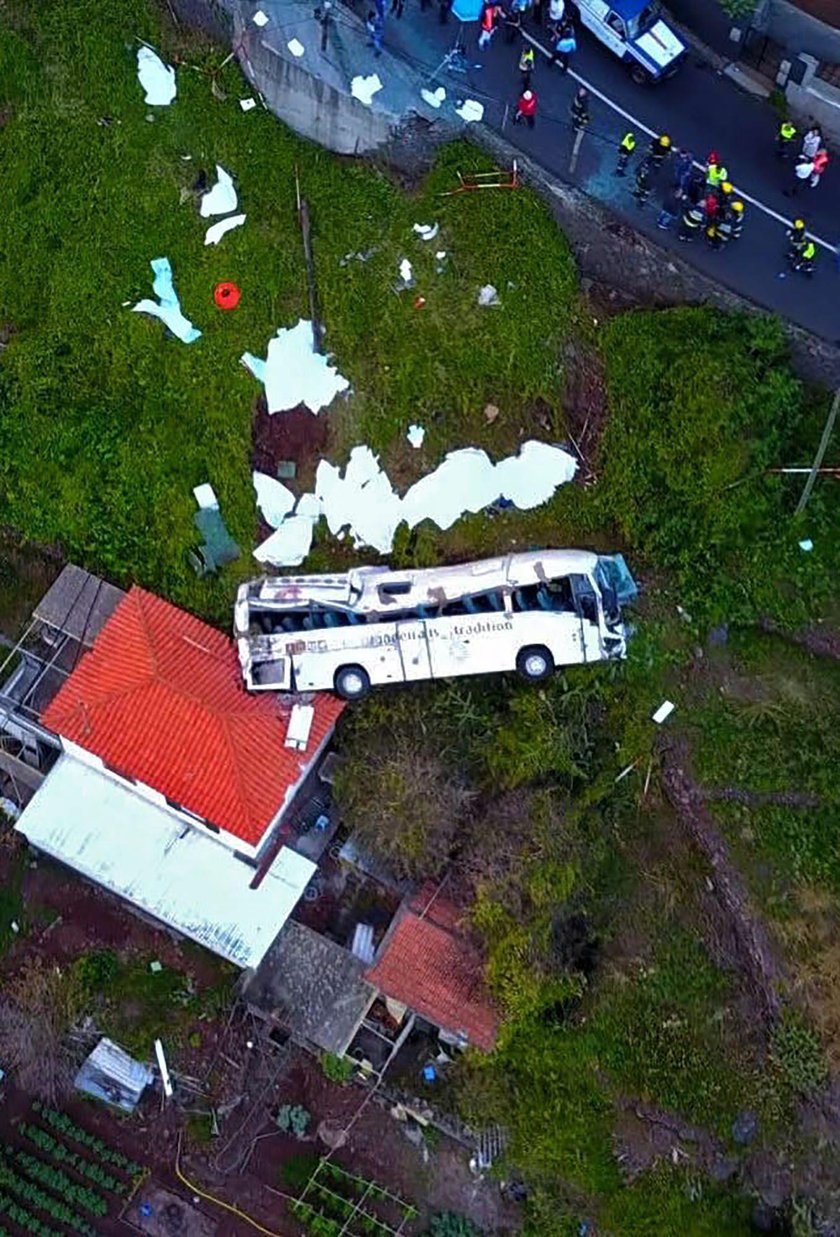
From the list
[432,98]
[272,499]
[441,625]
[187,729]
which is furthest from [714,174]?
[187,729]

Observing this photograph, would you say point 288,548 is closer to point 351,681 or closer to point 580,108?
point 351,681

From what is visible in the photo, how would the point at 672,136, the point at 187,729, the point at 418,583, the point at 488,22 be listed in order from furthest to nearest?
the point at 672,136 < the point at 488,22 < the point at 418,583 < the point at 187,729

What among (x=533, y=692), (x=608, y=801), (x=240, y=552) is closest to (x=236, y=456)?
(x=240, y=552)

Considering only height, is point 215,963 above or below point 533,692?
below

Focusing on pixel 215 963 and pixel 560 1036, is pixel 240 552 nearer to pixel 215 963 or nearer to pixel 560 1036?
pixel 215 963

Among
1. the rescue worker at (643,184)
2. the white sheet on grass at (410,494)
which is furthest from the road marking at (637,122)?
the white sheet on grass at (410,494)
